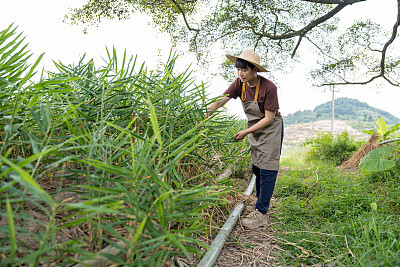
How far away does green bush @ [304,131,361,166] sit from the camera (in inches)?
273

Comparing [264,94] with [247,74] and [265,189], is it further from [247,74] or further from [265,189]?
[265,189]

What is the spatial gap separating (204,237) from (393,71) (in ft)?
27.4

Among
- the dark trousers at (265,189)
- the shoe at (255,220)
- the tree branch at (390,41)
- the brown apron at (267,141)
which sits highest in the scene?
the tree branch at (390,41)

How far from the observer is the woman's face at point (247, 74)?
261 cm

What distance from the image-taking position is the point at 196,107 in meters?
1.91

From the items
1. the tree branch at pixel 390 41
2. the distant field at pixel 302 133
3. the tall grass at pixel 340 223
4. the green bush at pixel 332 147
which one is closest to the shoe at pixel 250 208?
the tall grass at pixel 340 223

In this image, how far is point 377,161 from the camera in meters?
3.20

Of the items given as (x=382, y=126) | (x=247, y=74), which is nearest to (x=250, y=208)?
(x=247, y=74)

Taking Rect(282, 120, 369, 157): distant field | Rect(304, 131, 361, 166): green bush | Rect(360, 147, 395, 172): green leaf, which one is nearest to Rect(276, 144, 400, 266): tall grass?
Rect(360, 147, 395, 172): green leaf

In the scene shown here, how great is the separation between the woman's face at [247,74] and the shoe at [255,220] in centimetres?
124

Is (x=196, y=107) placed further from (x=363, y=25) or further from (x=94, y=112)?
(x=363, y=25)

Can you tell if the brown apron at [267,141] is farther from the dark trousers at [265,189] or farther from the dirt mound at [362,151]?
the dirt mound at [362,151]

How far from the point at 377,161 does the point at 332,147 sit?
165 inches

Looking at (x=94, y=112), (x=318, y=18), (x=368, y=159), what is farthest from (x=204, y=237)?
(x=318, y=18)
